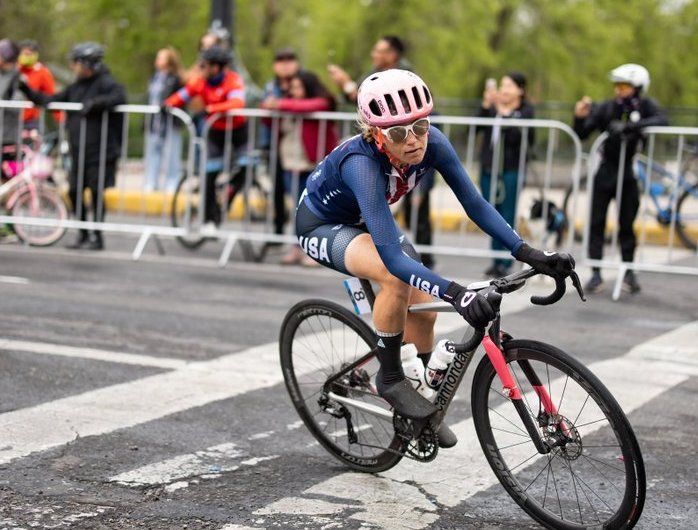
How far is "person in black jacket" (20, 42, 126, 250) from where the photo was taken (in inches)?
510

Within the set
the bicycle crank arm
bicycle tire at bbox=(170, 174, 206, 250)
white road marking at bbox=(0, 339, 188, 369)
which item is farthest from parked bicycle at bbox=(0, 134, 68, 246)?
the bicycle crank arm

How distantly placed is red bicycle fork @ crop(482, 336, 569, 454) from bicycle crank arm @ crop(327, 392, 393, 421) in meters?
0.71

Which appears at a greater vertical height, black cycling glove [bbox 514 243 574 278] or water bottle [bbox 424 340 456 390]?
black cycling glove [bbox 514 243 574 278]

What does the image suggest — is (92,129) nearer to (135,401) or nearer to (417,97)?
(135,401)

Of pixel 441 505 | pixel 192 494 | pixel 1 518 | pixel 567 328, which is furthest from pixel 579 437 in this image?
pixel 567 328

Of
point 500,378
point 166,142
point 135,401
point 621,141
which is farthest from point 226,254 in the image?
point 500,378

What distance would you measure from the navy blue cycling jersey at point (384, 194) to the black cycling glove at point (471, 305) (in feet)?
0.16

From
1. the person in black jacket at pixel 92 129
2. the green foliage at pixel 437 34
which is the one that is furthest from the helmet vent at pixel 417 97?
the green foliage at pixel 437 34

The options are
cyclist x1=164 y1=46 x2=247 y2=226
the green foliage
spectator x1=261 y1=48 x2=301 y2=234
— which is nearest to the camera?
spectator x1=261 y1=48 x2=301 y2=234

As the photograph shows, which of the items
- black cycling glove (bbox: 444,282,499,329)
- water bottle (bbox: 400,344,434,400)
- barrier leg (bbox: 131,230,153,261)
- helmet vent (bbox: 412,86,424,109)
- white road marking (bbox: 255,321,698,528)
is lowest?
barrier leg (bbox: 131,230,153,261)

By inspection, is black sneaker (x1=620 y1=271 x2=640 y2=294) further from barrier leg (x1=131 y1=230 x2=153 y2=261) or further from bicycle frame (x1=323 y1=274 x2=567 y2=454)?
bicycle frame (x1=323 y1=274 x2=567 y2=454)

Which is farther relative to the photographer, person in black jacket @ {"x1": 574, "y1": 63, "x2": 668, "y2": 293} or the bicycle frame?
person in black jacket @ {"x1": 574, "y1": 63, "x2": 668, "y2": 293}

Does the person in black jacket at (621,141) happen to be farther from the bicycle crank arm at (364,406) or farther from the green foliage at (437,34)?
the green foliage at (437,34)

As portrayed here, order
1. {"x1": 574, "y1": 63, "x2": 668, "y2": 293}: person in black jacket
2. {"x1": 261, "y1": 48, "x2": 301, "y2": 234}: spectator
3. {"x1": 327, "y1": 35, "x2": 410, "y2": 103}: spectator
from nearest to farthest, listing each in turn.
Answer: {"x1": 574, "y1": 63, "x2": 668, "y2": 293}: person in black jacket → {"x1": 327, "y1": 35, "x2": 410, "y2": 103}: spectator → {"x1": 261, "y1": 48, "x2": 301, "y2": 234}: spectator
